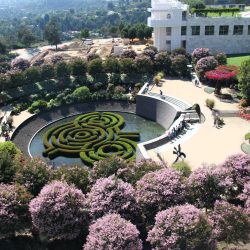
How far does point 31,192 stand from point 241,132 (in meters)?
22.0

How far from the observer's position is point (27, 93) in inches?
2188

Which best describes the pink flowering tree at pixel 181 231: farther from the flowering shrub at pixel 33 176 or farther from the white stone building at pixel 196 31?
the white stone building at pixel 196 31

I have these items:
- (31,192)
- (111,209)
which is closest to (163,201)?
(111,209)

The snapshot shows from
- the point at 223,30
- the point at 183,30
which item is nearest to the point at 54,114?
the point at 183,30

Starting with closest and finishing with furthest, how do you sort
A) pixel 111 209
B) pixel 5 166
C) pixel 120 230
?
1. pixel 120 230
2. pixel 111 209
3. pixel 5 166

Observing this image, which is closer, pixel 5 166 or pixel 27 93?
pixel 5 166

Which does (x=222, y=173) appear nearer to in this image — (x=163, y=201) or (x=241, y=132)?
(x=163, y=201)

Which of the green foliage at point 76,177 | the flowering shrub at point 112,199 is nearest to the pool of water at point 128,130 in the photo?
the green foliage at point 76,177

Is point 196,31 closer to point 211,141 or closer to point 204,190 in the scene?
point 211,141

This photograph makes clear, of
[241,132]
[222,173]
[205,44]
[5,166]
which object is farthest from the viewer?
[205,44]

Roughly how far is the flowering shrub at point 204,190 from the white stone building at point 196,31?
45902 mm

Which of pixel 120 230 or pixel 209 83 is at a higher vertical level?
pixel 120 230

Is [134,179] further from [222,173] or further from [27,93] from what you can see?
[27,93]

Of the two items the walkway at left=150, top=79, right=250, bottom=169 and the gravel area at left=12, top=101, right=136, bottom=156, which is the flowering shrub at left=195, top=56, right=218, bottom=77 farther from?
the gravel area at left=12, top=101, right=136, bottom=156
